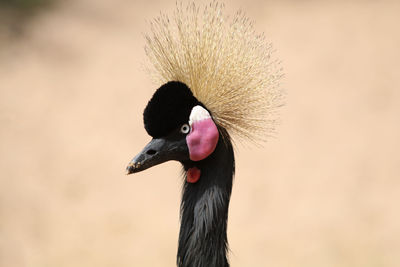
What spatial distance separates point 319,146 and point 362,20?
190 centimetres

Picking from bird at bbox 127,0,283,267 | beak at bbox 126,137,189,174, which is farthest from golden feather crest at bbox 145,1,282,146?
beak at bbox 126,137,189,174

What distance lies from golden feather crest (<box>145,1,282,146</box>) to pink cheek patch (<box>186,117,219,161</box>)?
0.22 feet

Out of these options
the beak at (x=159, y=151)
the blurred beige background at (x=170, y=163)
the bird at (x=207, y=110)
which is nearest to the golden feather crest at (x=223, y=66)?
the bird at (x=207, y=110)

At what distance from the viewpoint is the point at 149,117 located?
1.51 metres

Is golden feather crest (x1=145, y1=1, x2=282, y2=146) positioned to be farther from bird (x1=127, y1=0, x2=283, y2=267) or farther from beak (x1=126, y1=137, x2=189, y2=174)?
beak (x1=126, y1=137, x2=189, y2=174)

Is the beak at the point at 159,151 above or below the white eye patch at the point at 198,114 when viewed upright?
below

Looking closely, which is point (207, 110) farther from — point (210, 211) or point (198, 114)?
point (210, 211)

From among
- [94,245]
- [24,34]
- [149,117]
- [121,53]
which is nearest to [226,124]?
[149,117]

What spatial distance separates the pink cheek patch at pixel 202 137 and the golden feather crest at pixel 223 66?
7 centimetres

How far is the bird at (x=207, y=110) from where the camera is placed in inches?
60.5

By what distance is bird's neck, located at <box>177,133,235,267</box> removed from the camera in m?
1.57

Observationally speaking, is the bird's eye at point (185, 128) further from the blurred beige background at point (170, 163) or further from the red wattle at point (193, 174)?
the blurred beige background at point (170, 163)


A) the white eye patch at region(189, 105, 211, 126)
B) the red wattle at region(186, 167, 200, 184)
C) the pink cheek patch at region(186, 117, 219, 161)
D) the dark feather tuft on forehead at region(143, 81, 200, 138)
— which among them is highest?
the dark feather tuft on forehead at region(143, 81, 200, 138)

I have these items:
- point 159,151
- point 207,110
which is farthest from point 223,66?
point 159,151
